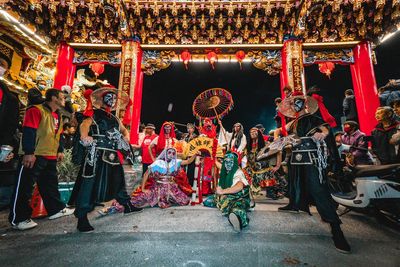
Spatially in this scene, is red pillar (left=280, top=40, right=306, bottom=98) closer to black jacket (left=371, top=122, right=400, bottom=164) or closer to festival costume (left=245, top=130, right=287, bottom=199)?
festival costume (left=245, top=130, right=287, bottom=199)

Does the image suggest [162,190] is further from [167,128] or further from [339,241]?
[339,241]

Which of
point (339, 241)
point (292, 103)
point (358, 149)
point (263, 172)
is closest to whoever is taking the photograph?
point (339, 241)

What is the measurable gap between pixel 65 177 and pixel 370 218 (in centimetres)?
610

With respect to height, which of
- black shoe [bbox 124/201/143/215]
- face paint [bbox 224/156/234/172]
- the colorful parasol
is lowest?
black shoe [bbox 124/201/143/215]

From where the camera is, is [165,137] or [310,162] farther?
[165,137]

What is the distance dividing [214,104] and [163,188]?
7.47 ft

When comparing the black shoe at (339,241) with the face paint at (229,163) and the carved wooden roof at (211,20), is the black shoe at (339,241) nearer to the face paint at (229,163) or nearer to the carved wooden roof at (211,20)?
the face paint at (229,163)

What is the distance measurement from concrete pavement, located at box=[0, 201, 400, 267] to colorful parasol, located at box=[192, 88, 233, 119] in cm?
239

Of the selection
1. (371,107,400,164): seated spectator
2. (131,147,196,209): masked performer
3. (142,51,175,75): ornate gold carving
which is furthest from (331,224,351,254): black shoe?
(142,51,175,75): ornate gold carving

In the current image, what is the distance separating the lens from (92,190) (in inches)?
111

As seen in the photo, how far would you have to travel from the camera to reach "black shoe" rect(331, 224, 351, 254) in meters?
2.18

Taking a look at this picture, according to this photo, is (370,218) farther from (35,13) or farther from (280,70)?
(35,13)

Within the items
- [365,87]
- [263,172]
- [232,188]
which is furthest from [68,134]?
[365,87]

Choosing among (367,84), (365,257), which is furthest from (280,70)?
(365,257)
